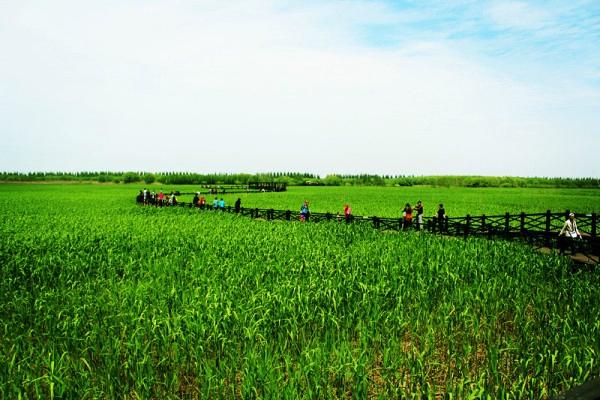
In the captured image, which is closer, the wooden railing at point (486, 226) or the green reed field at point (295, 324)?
the green reed field at point (295, 324)

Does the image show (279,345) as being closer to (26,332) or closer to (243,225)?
(26,332)

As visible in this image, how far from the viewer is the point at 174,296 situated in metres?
8.59

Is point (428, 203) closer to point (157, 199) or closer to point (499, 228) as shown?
point (157, 199)

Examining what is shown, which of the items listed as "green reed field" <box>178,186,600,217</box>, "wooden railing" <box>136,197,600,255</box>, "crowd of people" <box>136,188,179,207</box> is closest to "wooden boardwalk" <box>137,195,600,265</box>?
"wooden railing" <box>136,197,600,255</box>

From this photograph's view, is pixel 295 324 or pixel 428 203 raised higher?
pixel 295 324

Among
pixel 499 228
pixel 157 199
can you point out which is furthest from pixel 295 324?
pixel 157 199

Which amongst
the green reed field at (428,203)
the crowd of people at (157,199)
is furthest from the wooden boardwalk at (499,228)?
the green reed field at (428,203)

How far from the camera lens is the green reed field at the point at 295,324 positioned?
5438mm

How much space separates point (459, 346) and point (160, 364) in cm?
467

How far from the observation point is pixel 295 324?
6.92 m

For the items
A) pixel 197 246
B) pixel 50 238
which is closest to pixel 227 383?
pixel 197 246

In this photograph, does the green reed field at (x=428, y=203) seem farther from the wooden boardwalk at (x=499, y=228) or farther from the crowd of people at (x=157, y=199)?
the wooden boardwalk at (x=499, y=228)

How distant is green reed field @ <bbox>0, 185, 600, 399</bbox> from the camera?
5438mm

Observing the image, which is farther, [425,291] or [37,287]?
[37,287]
